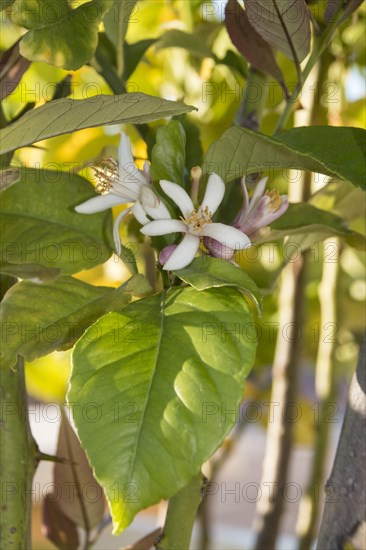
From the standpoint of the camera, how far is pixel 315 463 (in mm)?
652

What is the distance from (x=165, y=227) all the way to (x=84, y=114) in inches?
2.4

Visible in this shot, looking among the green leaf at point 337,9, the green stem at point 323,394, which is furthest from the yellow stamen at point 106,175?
the green stem at point 323,394

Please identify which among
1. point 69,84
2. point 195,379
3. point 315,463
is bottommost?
point 315,463

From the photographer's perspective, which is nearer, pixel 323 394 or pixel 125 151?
pixel 125 151

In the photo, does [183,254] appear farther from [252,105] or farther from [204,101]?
[204,101]

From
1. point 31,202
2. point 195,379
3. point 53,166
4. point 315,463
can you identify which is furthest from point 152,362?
point 315,463

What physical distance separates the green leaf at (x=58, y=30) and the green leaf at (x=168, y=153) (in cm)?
4

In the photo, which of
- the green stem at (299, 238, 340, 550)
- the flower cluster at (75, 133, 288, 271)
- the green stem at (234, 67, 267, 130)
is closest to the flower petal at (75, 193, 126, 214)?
the flower cluster at (75, 133, 288, 271)

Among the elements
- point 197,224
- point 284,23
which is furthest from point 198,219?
point 284,23

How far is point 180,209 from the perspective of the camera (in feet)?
1.00

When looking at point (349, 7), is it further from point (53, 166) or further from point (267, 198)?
point (53, 166)

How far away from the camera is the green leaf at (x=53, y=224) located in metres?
0.32

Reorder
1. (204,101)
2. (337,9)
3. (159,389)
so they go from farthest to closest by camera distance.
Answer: (204,101) → (337,9) → (159,389)

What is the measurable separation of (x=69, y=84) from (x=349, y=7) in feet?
0.48
